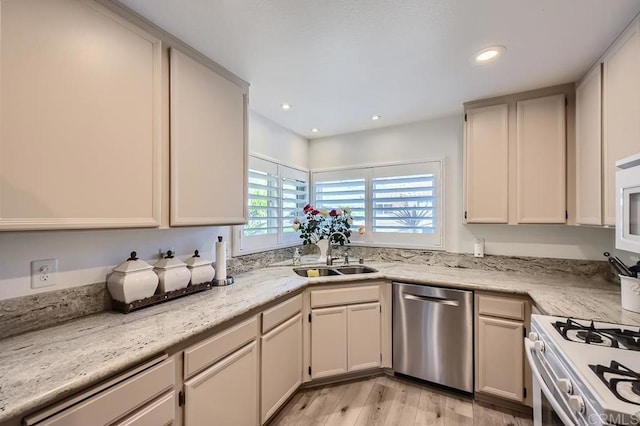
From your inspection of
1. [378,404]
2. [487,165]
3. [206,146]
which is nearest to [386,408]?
[378,404]

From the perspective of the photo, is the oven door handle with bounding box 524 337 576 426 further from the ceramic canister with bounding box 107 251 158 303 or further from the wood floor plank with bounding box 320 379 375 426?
the ceramic canister with bounding box 107 251 158 303

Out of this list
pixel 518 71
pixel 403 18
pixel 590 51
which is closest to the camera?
pixel 403 18

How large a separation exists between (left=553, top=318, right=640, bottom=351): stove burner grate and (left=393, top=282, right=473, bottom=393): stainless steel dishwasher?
0.78 meters

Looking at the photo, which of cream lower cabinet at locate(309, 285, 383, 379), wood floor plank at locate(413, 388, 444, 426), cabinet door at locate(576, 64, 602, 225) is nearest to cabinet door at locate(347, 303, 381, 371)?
cream lower cabinet at locate(309, 285, 383, 379)

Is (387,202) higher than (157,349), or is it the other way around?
(387,202)

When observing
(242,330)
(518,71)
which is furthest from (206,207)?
(518,71)

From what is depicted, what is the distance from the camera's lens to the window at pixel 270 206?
8.36ft

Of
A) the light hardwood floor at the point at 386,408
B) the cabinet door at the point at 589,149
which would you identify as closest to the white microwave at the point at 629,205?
the cabinet door at the point at 589,149

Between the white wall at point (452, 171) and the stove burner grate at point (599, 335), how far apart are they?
4.17ft

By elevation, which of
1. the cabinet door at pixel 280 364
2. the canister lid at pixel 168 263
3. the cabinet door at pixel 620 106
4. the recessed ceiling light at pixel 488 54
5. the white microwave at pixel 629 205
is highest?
the recessed ceiling light at pixel 488 54

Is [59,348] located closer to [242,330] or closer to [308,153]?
[242,330]

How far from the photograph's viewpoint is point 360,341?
2.32 meters

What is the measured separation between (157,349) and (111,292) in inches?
25.0

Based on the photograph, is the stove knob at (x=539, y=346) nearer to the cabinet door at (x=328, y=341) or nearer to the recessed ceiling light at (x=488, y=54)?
the cabinet door at (x=328, y=341)
